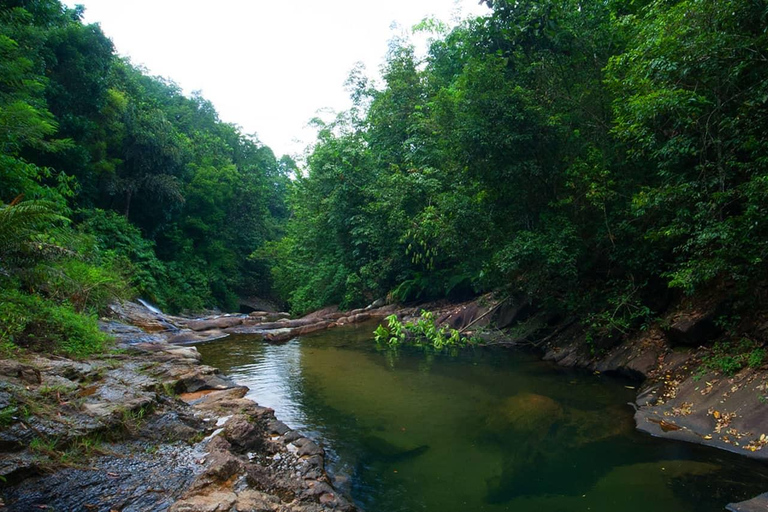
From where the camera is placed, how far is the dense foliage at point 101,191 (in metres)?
8.01

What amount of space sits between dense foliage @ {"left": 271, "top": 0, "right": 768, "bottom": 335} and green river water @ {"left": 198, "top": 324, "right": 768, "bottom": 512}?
7.28ft

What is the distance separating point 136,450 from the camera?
4.34m

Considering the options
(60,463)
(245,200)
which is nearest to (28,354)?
(60,463)

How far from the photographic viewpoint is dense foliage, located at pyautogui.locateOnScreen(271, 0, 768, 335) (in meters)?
5.79

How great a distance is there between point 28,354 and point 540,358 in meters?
10.0

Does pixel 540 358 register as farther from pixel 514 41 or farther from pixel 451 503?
pixel 514 41

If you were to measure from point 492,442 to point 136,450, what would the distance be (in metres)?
4.43

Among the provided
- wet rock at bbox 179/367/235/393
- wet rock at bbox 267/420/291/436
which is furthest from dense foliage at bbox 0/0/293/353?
wet rock at bbox 267/420/291/436

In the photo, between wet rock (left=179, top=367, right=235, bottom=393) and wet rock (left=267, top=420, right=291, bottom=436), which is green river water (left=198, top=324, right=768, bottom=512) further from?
wet rock (left=179, top=367, right=235, bottom=393)

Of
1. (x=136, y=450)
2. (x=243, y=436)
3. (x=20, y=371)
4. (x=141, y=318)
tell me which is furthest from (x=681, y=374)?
(x=141, y=318)

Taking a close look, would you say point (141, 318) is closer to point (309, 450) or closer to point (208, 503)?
point (309, 450)

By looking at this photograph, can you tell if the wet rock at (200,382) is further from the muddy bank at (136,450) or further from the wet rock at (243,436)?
the wet rock at (243,436)

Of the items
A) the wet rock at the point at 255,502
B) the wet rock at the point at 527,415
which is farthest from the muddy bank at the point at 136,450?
the wet rock at the point at 527,415

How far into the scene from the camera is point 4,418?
3.77 m
